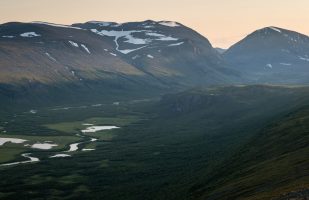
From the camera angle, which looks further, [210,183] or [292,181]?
[210,183]

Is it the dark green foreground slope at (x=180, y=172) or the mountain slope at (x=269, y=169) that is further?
the dark green foreground slope at (x=180, y=172)

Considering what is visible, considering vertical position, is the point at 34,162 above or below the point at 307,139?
below

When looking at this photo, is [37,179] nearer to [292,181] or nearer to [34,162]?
[34,162]

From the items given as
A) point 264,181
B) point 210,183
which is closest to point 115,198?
point 210,183

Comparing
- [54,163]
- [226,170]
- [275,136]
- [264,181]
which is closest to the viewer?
[264,181]

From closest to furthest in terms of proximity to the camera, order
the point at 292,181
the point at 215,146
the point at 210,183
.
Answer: the point at 292,181 < the point at 210,183 < the point at 215,146

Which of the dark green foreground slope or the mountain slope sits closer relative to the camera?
the mountain slope

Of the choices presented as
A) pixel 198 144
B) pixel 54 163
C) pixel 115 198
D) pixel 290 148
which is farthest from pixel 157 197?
pixel 198 144

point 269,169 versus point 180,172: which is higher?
point 269,169

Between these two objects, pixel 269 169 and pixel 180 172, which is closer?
pixel 269 169
